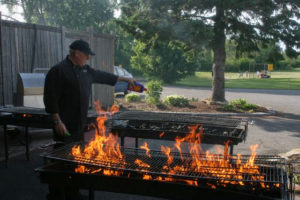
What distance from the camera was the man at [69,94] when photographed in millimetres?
3820

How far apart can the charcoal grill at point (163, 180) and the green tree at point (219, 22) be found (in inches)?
352

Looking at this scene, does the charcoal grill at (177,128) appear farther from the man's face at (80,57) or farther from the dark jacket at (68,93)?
the man's face at (80,57)

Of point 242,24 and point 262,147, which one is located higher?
point 242,24

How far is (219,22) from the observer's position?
12117 mm

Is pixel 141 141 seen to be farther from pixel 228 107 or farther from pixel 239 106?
pixel 239 106

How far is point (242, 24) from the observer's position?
1214cm

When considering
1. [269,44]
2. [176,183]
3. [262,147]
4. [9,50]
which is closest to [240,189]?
[176,183]

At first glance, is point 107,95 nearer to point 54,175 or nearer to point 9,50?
point 9,50

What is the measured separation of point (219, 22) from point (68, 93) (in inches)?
376

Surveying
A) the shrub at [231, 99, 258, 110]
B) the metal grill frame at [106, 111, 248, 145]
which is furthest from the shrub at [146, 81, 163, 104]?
the metal grill frame at [106, 111, 248, 145]

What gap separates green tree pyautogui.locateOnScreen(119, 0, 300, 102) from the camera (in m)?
11.5

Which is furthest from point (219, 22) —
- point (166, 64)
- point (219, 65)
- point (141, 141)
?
point (166, 64)

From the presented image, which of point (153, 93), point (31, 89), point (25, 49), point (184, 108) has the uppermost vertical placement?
point (25, 49)

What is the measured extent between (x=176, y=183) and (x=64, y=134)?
180 centimetres
